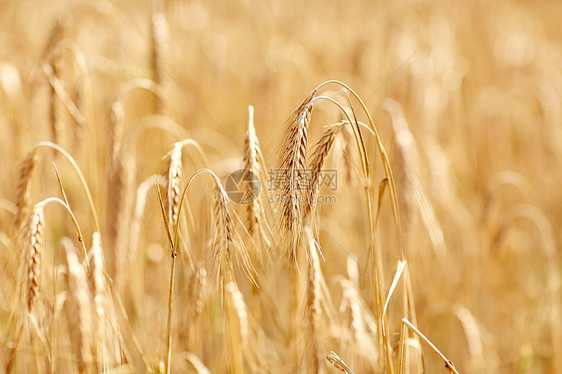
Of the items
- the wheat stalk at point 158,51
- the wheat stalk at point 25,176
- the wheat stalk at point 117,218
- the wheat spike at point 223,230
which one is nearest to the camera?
the wheat spike at point 223,230

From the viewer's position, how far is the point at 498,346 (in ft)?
7.09

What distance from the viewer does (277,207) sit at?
1.05 meters

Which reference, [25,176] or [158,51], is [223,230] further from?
[158,51]

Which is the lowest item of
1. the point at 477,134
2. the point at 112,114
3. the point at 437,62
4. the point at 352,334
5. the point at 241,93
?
the point at 352,334

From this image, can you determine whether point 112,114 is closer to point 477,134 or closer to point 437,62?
point 437,62

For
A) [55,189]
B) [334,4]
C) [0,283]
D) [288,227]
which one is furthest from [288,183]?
[334,4]

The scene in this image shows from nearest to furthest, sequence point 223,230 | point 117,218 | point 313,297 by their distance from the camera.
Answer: point 223,230 < point 313,297 < point 117,218

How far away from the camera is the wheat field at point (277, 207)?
1.08 metres

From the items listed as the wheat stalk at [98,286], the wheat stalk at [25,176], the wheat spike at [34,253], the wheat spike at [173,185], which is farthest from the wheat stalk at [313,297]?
the wheat stalk at [25,176]

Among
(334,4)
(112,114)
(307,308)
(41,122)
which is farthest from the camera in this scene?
(334,4)

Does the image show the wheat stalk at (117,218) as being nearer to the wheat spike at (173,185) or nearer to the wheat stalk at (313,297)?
the wheat spike at (173,185)

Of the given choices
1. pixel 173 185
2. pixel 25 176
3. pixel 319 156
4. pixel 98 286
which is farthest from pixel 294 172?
pixel 25 176

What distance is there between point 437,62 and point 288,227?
2313mm

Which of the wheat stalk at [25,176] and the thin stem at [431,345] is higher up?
the wheat stalk at [25,176]
